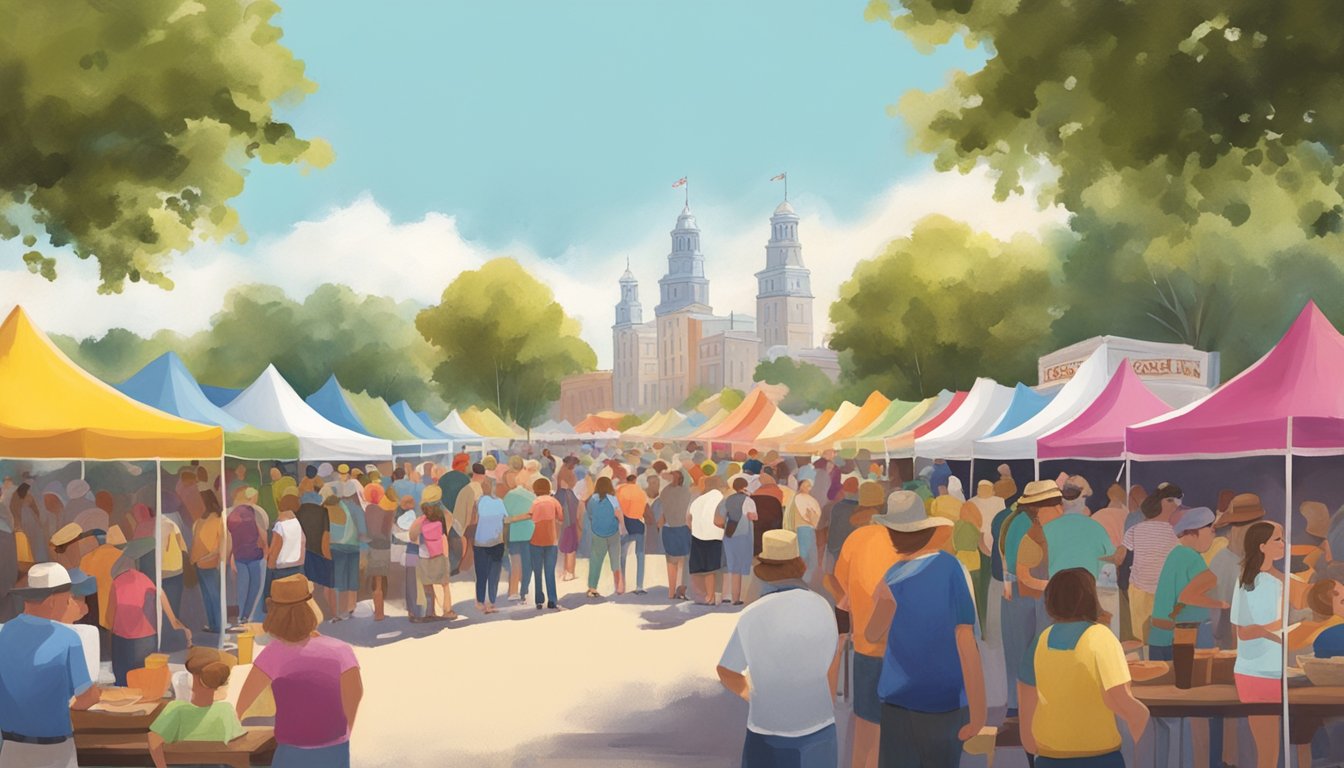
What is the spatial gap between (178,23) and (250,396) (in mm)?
8679

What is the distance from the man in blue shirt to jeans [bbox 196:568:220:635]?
800 centimetres

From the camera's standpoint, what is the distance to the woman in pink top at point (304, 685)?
515 centimetres

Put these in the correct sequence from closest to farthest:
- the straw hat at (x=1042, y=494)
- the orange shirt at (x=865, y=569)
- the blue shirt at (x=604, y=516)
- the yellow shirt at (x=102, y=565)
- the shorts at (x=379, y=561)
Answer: the orange shirt at (x=865, y=569) → the straw hat at (x=1042, y=494) → the yellow shirt at (x=102, y=565) → the shorts at (x=379, y=561) → the blue shirt at (x=604, y=516)

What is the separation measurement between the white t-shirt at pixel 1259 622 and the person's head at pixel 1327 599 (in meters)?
0.59

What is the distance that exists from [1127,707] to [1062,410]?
1350 centimetres

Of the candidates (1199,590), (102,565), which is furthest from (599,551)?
(1199,590)

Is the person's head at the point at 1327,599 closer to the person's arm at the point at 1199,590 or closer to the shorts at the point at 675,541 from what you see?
the person's arm at the point at 1199,590

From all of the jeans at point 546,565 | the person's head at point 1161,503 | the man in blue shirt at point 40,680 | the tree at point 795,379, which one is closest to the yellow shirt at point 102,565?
the man in blue shirt at point 40,680

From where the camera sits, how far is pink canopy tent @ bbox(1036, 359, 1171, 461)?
579 inches

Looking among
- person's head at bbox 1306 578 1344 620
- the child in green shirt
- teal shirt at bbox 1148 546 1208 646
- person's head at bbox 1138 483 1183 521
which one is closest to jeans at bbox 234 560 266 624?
the child in green shirt

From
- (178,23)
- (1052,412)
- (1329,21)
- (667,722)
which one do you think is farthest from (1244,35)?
(1052,412)

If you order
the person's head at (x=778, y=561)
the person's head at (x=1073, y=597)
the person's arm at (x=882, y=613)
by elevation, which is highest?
the person's head at (x=778, y=561)

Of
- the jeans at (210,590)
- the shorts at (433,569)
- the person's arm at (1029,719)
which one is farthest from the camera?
the shorts at (433,569)

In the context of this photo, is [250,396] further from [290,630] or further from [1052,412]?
[290,630]
